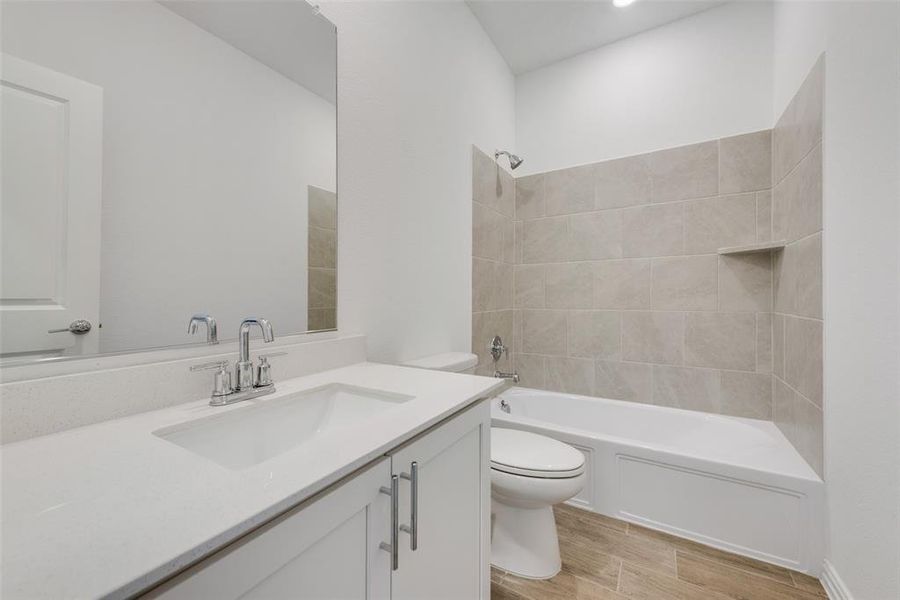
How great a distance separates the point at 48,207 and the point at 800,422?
2636 mm

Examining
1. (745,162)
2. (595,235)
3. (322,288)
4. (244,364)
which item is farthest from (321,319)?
(745,162)

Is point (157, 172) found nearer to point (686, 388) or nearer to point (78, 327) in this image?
point (78, 327)

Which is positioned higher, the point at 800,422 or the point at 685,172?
the point at 685,172

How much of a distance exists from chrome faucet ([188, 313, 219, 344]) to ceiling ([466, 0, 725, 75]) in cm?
233

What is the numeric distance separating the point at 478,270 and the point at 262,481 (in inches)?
76.7

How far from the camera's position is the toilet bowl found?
142cm

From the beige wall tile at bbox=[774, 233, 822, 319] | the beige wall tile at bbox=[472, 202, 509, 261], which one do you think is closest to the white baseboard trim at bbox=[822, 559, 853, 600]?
the beige wall tile at bbox=[774, 233, 822, 319]

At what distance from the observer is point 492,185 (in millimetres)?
2545

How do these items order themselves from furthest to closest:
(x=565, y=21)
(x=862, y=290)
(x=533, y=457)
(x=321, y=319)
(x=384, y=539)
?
(x=565, y=21) → (x=533, y=457) → (x=321, y=319) → (x=862, y=290) → (x=384, y=539)

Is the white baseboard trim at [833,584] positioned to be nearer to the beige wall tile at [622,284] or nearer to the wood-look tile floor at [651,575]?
the wood-look tile floor at [651,575]

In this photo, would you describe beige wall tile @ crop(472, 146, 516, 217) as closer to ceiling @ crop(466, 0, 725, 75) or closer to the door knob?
ceiling @ crop(466, 0, 725, 75)

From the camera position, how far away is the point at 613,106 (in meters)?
2.52

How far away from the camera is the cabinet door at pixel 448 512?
77 cm

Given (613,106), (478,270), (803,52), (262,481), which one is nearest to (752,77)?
(803,52)
